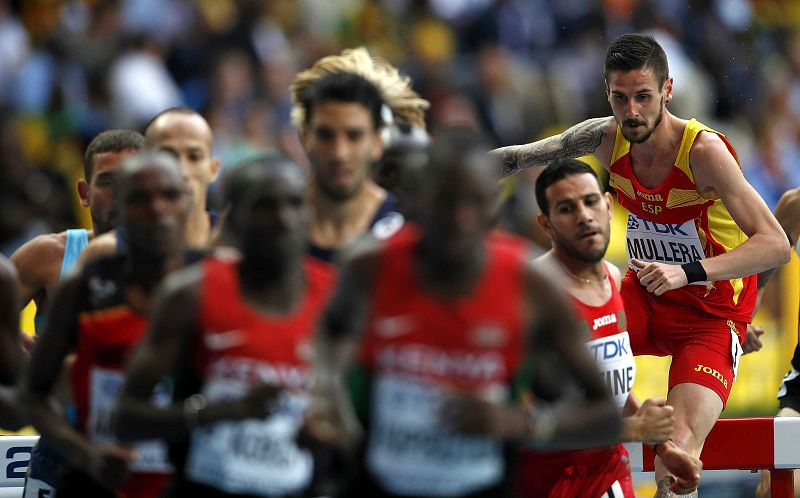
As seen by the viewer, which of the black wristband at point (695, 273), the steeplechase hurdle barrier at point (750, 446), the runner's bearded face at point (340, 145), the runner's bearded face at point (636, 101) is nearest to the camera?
the runner's bearded face at point (340, 145)

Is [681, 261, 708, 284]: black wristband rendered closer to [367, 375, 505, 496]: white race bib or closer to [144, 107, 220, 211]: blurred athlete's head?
[144, 107, 220, 211]: blurred athlete's head

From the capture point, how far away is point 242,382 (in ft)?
14.3

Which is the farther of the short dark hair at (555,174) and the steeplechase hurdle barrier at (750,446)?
the steeplechase hurdle barrier at (750,446)

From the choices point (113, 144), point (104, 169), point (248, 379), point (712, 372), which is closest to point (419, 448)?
point (248, 379)

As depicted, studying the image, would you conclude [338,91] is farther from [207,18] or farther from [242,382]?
[207,18]

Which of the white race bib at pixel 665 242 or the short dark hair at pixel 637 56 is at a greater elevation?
the short dark hair at pixel 637 56

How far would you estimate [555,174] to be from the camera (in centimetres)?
699

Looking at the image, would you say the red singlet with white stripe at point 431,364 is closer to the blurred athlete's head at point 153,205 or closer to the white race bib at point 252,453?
the white race bib at point 252,453

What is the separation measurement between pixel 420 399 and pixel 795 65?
15.3 m

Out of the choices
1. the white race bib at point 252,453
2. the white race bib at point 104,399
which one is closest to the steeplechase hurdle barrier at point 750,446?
the white race bib at point 104,399

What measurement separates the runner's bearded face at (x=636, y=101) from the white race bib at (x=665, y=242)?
1.80 ft

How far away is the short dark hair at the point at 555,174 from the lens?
697cm

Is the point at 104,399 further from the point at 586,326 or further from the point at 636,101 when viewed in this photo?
the point at 636,101

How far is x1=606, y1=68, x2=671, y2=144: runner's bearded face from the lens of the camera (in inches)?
288
